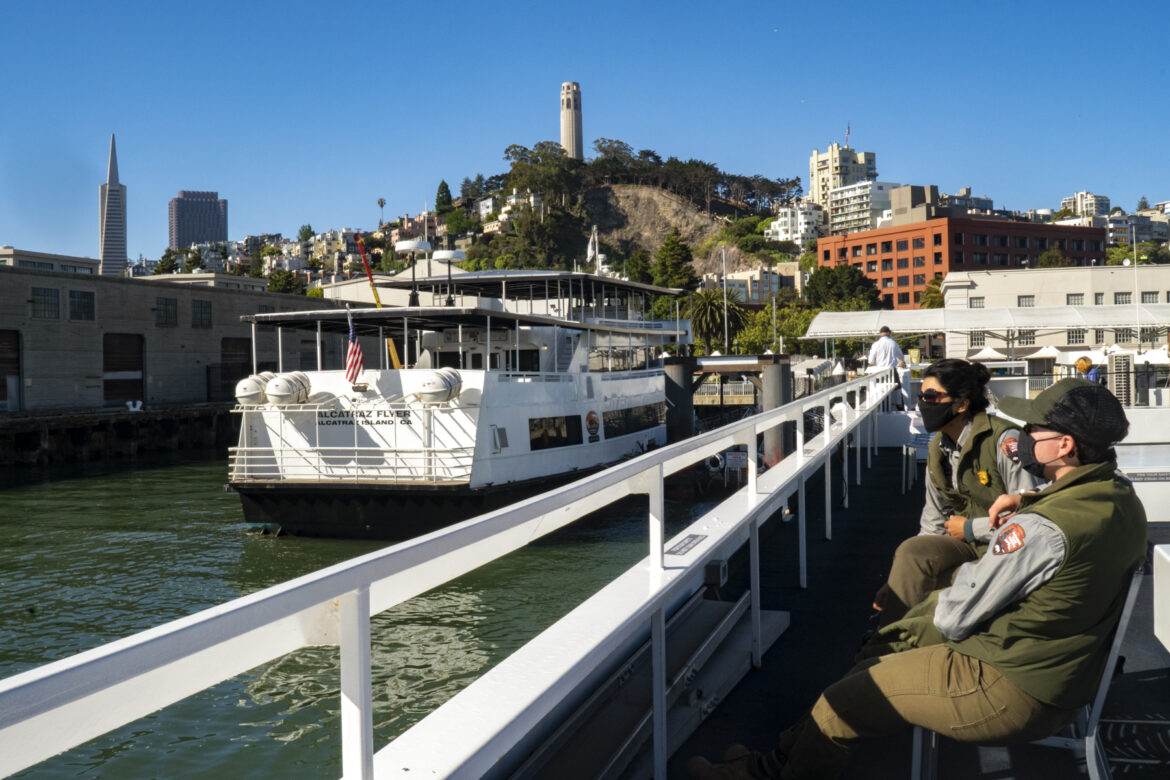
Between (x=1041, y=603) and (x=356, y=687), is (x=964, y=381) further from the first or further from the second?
(x=356, y=687)

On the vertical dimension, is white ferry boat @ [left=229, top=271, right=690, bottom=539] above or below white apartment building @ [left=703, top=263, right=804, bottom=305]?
below

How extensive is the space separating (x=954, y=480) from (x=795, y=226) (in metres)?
185

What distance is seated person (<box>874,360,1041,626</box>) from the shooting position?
12.7 ft

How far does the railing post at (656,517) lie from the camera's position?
11.1 feet

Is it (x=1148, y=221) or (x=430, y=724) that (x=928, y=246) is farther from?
(x=1148, y=221)

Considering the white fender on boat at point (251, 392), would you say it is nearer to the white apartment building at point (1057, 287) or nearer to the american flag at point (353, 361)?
the american flag at point (353, 361)

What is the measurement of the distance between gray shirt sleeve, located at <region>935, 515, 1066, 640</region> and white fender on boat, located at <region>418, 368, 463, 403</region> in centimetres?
1418

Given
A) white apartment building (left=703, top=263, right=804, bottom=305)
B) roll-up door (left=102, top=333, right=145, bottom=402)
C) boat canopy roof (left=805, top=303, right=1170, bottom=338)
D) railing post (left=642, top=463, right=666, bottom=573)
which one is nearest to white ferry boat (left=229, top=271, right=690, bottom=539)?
railing post (left=642, top=463, right=666, bottom=573)

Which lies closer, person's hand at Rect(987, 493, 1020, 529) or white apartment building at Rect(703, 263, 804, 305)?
person's hand at Rect(987, 493, 1020, 529)

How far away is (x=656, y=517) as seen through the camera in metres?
3.45

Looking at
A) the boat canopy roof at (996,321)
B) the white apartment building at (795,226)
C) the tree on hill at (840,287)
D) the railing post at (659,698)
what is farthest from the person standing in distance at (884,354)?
the white apartment building at (795,226)

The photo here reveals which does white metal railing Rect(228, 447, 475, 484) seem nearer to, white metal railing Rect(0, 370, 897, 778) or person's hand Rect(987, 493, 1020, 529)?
person's hand Rect(987, 493, 1020, 529)

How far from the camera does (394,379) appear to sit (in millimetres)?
17453

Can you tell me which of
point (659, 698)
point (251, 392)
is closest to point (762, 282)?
point (251, 392)
